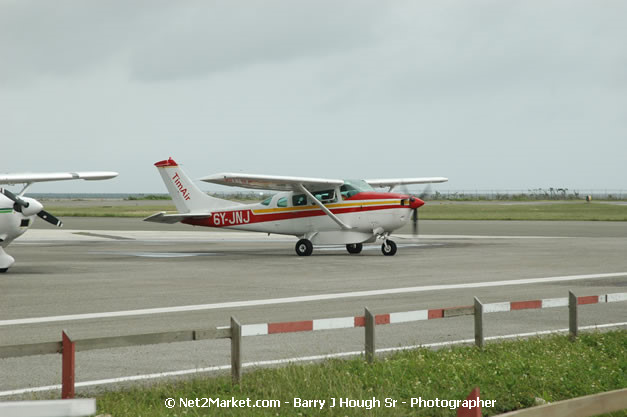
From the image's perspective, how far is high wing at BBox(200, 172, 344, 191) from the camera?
28406mm

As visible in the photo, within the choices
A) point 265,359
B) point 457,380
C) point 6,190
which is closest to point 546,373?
point 457,380

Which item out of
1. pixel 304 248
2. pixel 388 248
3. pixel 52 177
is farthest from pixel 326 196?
pixel 52 177

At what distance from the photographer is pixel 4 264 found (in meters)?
22.9

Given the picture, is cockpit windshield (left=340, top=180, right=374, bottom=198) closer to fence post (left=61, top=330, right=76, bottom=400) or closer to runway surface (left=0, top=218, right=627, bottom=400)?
runway surface (left=0, top=218, right=627, bottom=400)

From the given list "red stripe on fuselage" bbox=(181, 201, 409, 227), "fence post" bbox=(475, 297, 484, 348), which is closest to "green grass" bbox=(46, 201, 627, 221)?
"red stripe on fuselage" bbox=(181, 201, 409, 227)

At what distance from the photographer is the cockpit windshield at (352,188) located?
30062 mm

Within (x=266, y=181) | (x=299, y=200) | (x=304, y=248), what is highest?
(x=266, y=181)

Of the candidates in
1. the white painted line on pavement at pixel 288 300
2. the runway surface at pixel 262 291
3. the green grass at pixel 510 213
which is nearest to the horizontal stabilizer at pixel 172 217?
the runway surface at pixel 262 291

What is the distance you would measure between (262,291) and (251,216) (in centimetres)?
1344

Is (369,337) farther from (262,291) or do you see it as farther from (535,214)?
(535,214)

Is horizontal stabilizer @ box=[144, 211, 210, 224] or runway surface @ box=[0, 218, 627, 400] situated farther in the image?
horizontal stabilizer @ box=[144, 211, 210, 224]

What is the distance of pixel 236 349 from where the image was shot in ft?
27.3

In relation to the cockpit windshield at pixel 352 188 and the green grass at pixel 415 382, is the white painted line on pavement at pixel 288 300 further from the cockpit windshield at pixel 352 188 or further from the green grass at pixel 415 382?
the cockpit windshield at pixel 352 188

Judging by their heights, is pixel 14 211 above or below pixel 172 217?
above
